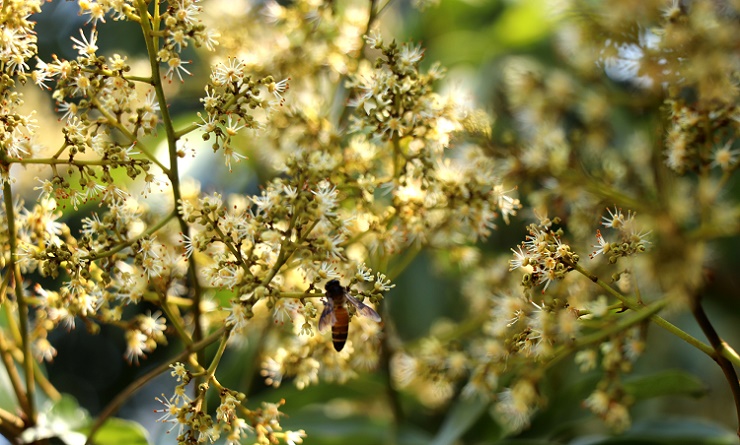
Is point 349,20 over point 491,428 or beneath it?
over

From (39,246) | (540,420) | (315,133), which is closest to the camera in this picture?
(39,246)

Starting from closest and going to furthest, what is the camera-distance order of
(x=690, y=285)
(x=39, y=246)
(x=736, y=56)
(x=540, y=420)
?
(x=690, y=285), (x=39, y=246), (x=736, y=56), (x=540, y=420)

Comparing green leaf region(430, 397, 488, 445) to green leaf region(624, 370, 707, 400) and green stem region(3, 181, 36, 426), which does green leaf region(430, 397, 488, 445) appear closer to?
green leaf region(624, 370, 707, 400)

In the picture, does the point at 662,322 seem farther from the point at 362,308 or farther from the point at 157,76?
the point at 157,76

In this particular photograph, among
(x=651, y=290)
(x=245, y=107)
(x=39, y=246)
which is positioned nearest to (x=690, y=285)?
(x=651, y=290)

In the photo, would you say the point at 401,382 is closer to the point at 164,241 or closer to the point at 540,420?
the point at 540,420

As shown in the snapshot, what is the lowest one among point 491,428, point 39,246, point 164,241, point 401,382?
point 491,428
